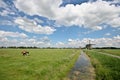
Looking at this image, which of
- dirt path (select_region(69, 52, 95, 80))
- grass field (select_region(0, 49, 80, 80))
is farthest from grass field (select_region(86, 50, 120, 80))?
grass field (select_region(0, 49, 80, 80))

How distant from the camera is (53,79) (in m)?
14.6

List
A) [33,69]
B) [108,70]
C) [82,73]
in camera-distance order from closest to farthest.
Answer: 1. [33,69]
2. [82,73]
3. [108,70]

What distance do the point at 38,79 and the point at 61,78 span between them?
2.95 metres

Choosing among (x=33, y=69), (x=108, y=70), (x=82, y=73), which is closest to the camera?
(x=33, y=69)

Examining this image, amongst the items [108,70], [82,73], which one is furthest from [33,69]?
[108,70]

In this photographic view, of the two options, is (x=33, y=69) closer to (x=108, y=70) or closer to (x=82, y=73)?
(x=82, y=73)

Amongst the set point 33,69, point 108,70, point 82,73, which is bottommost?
point 82,73

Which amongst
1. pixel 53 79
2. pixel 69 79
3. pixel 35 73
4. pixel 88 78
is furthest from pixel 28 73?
pixel 88 78

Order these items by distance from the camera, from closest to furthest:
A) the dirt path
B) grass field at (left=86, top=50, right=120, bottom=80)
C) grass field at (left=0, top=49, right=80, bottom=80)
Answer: grass field at (left=0, top=49, right=80, bottom=80)
grass field at (left=86, top=50, right=120, bottom=80)
the dirt path

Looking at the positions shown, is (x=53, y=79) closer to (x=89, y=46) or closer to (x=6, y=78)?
(x=6, y=78)

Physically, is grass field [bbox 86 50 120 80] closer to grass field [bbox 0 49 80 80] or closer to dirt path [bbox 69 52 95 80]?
dirt path [bbox 69 52 95 80]

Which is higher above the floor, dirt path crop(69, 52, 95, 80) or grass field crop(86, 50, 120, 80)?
grass field crop(86, 50, 120, 80)

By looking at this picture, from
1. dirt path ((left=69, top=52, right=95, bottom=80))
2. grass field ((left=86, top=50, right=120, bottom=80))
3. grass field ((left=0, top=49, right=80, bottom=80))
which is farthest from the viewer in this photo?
dirt path ((left=69, top=52, right=95, bottom=80))

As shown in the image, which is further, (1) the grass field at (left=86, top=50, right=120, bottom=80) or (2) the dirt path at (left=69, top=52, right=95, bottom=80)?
(2) the dirt path at (left=69, top=52, right=95, bottom=80)
